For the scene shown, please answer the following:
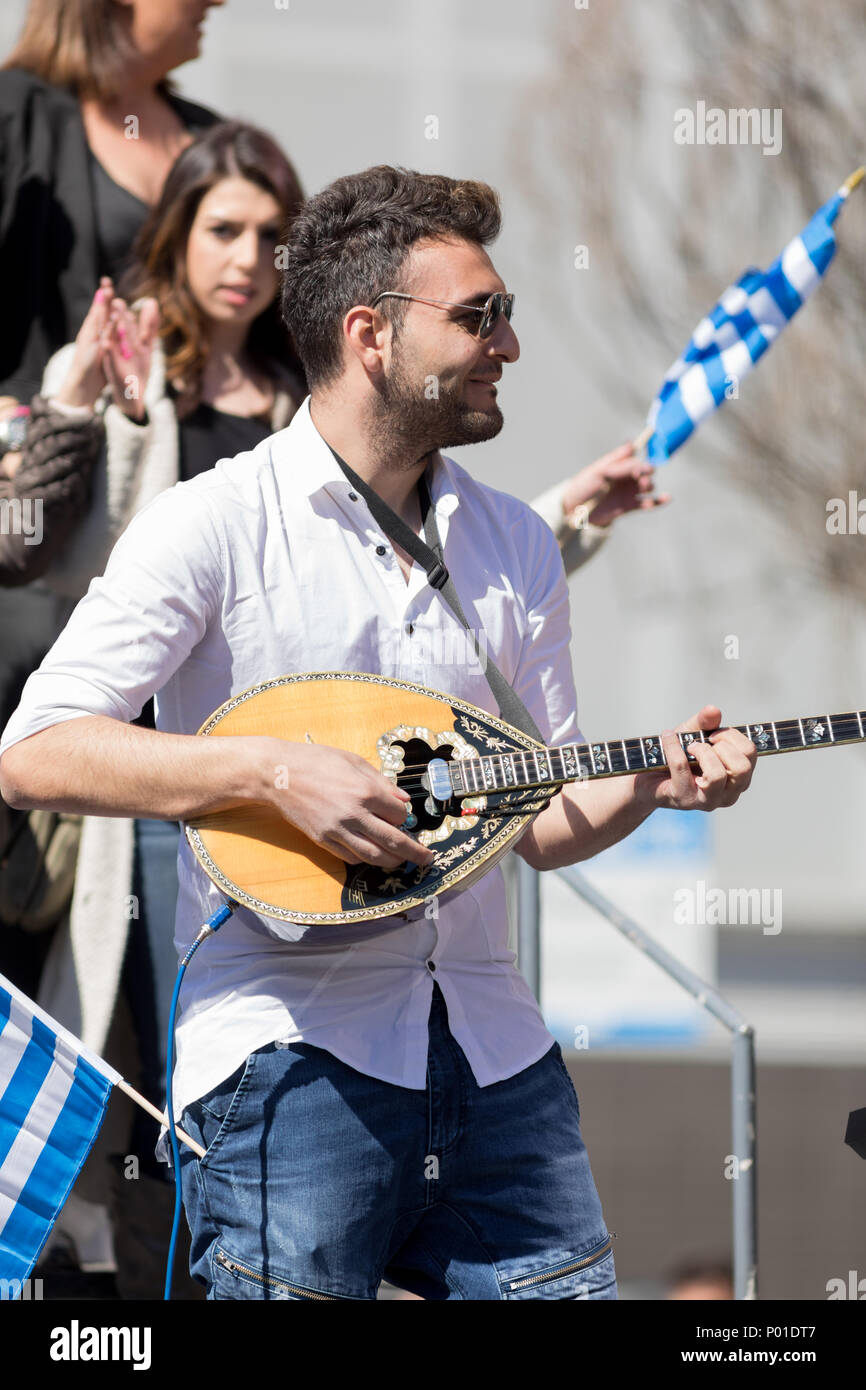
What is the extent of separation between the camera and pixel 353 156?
5.77 meters

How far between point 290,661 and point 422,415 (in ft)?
1.38

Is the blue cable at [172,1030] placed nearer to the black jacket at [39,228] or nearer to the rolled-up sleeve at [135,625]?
the rolled-up sleeve at [135,625]

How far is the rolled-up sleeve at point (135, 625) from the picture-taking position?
2.13 meters

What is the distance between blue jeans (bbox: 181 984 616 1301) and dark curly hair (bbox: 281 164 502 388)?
1005mm

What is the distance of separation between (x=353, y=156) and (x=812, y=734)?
13.1 feet

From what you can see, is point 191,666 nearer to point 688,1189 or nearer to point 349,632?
point 349,632

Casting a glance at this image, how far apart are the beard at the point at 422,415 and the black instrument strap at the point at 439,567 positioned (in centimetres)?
8

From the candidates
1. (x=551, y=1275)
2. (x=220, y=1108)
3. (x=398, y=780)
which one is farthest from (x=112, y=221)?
(x=551, y=1275)

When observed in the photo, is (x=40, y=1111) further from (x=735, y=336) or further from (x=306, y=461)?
(x=735, y=336)

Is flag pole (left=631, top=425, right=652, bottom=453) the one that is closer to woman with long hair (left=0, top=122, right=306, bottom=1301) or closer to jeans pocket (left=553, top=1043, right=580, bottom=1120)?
woman with long hair (left=0, top=122, right=306, bottom=1301)

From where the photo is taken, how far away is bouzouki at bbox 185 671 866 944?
2.14 m

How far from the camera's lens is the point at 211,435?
3824mm

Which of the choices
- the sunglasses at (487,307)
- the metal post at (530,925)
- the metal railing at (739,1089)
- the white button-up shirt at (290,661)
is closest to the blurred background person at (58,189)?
the metal post at (530,925)
